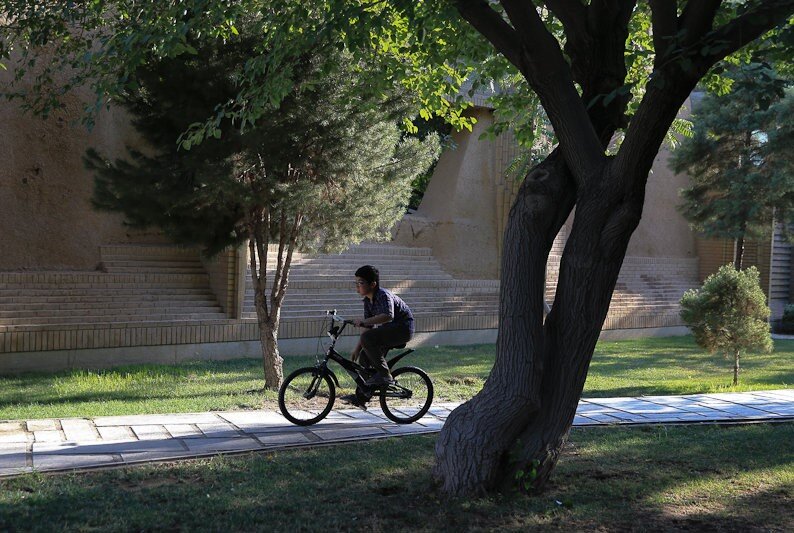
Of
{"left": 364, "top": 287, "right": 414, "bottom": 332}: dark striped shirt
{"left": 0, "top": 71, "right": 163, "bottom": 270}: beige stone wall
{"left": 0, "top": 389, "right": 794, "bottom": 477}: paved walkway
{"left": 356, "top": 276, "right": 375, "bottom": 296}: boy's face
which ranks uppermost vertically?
{"left": 0, "top": 71, "right": 163, "bottom": 270}: beige stone wall

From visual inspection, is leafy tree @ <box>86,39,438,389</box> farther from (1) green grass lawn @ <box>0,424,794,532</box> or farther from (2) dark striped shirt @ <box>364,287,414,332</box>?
(1) green grass lawn @ <box>0,424,794,532</box>

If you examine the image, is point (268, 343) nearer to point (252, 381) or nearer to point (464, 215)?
point (252, 381)

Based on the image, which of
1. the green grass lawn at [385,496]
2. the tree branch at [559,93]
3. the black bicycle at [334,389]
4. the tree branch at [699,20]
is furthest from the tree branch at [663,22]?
the black bicycle at [334,389]

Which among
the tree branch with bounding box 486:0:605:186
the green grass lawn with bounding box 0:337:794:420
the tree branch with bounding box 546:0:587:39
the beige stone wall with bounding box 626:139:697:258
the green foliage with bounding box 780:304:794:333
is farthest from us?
the green foliage with bounding box 780:304:794:333

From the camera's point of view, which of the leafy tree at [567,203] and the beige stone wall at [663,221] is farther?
the beige stone wall at [663,221]

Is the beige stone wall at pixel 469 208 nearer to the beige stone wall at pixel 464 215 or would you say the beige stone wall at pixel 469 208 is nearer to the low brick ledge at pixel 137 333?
the beige stone wall at pixel 464 215

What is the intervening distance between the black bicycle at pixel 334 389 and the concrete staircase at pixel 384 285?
18.3 ft

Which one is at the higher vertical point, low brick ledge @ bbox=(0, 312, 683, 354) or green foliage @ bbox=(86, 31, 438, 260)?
green foliage @ bbox=(86, 31, 438, 260)

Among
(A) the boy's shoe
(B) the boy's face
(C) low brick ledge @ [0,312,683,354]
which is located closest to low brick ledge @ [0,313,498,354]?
(C) low brick ledge @ [0,312,683,354]

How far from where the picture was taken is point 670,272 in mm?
22359

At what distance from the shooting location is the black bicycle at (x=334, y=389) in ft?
25.8

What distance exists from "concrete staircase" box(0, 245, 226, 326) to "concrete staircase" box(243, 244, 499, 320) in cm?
93

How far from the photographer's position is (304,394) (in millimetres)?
7992

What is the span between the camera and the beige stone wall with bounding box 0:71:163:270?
39.8 feet
